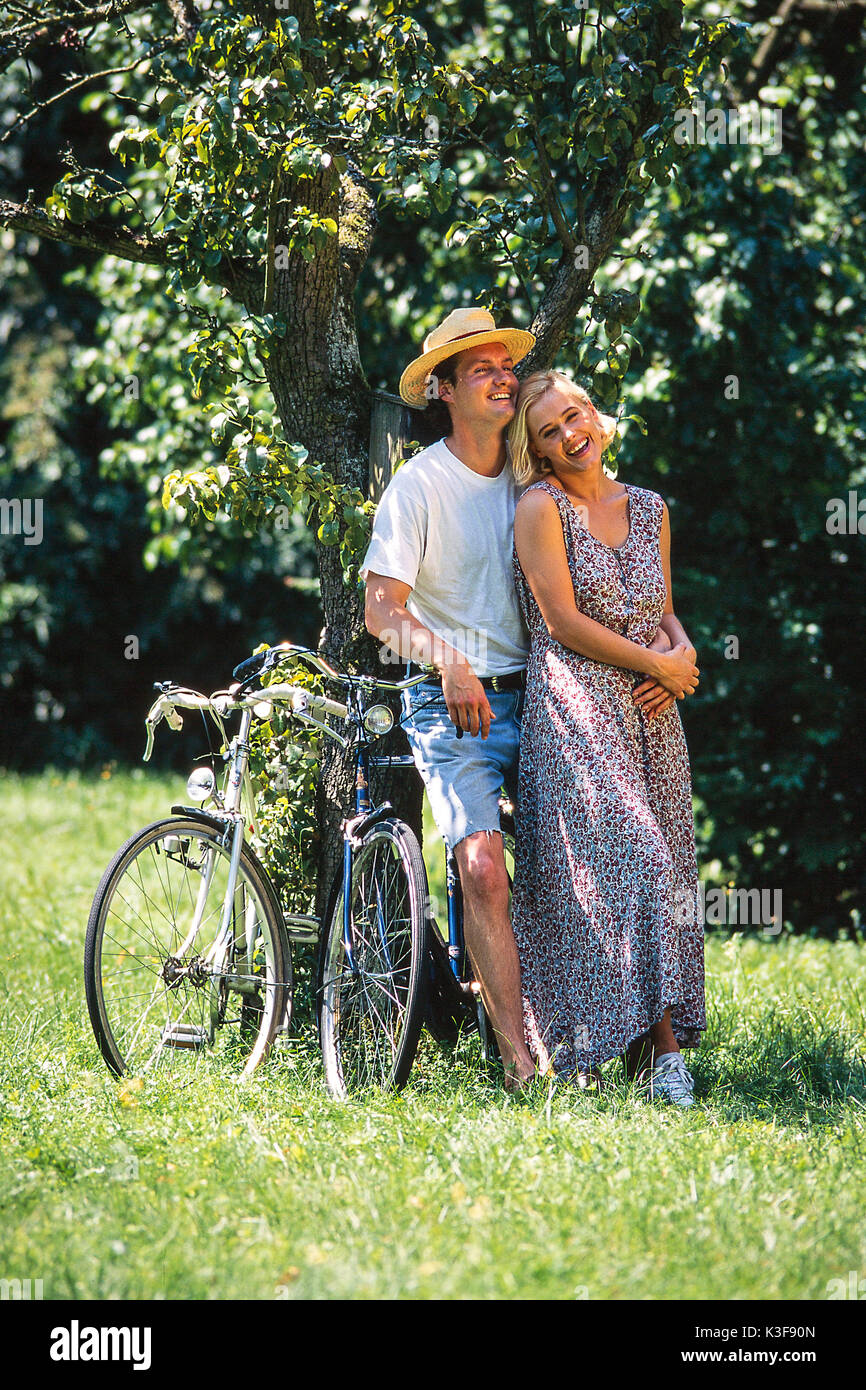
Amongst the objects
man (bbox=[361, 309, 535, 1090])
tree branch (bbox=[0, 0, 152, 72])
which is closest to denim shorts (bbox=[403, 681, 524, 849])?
man (bbox=[361, 309, 535, 1090])

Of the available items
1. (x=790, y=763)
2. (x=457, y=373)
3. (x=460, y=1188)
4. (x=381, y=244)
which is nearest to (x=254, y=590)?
(x=381, y=244)

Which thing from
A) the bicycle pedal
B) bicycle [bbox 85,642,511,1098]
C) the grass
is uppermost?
bicycle [bbox 85,642,511,1098]

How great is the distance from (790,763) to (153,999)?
3.80m

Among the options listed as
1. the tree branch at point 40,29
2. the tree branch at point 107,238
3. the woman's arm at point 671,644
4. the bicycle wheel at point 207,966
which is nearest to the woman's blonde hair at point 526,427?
the woman's arm at point 671,644

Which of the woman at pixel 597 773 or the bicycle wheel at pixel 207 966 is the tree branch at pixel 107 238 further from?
the bicycle wheel at pixel 207 966

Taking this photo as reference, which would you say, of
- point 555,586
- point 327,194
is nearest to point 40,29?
point 327,194

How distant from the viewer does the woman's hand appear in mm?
3379

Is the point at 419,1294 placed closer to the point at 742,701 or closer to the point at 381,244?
the point at 742,701

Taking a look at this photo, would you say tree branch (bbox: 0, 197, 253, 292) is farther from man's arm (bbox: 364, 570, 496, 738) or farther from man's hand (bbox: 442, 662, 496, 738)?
man's hand (bbox: 442, 662, 496, 738)

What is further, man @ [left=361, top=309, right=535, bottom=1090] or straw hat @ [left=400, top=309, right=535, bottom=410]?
straw hat @ [left=400, top=309, right=535, bottom=410]

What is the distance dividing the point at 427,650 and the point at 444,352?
32.5 inches

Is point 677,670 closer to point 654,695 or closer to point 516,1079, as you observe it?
point 654,695

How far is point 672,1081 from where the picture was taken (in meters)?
3.25

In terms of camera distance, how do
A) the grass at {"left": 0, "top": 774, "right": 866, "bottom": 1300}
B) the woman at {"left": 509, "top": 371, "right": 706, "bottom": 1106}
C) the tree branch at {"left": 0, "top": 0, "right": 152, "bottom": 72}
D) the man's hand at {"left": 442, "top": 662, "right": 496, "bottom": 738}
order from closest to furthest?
the grass at {"left": 0, "top": 774, "right": 866, "bottom": 1300} → the man's hand at {"left": 442, "top": 662, "right": 496, "bottom": 738} → the woman at {"left": 509, "top": 371, "right": 706, "bottom": 1106} → the tree branch at {"left": 0, "top": 0, "right": 152, "bottom": 72}
